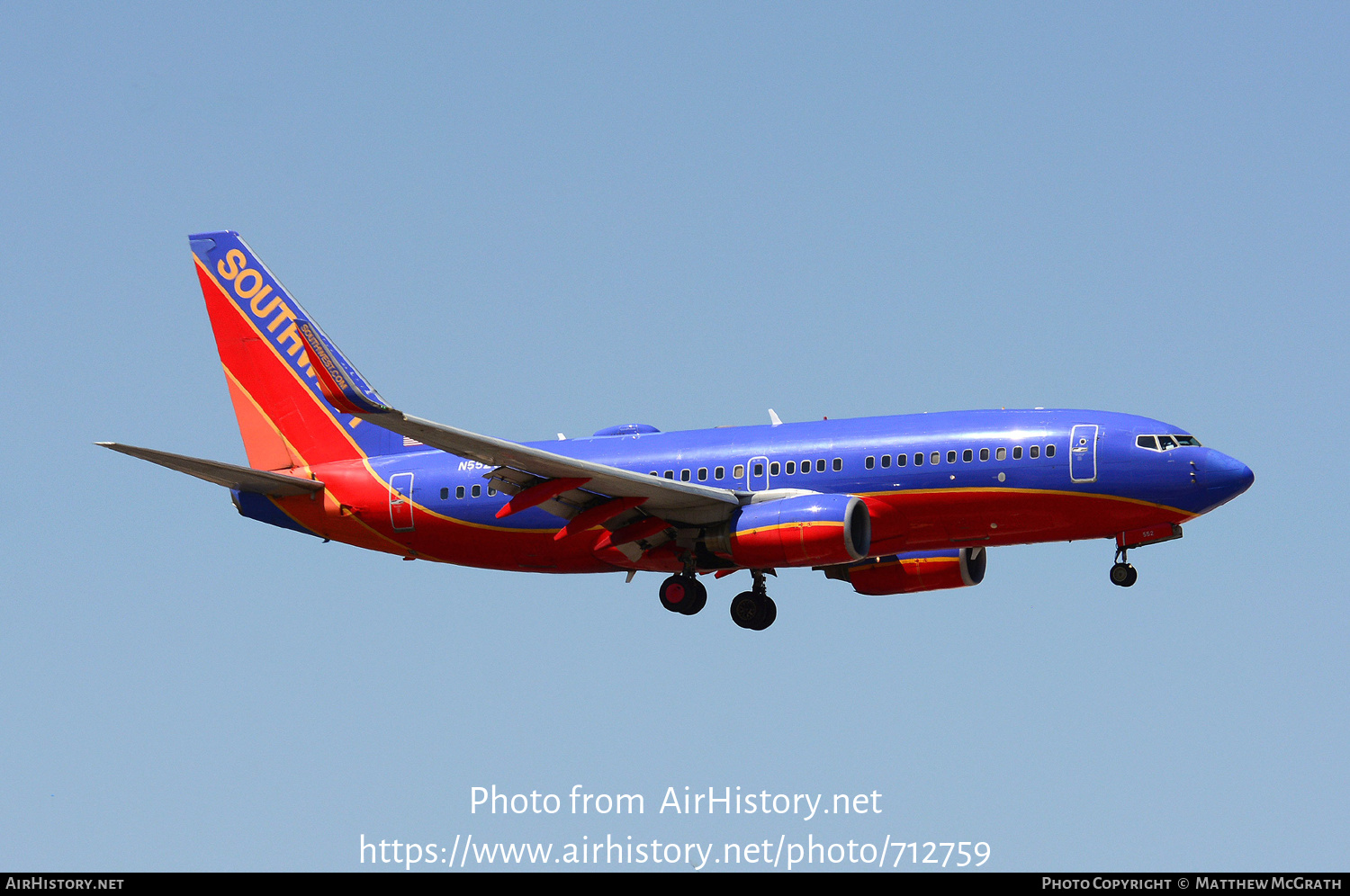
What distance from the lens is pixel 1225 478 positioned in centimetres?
4241

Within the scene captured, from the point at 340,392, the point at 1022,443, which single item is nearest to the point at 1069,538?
the point at 1022,443

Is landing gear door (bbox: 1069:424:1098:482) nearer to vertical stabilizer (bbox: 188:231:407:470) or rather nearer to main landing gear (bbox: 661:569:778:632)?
main landing gear (bbox: 661:569:778:632)

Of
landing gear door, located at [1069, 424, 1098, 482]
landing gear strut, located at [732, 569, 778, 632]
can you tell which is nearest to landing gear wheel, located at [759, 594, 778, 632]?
landing gear strut, located at [732, 569, 778, 632]

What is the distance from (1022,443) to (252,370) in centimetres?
2410

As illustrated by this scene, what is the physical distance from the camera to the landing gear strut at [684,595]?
45844 millimetres

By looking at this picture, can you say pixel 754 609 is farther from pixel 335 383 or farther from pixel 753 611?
pixel 335 383

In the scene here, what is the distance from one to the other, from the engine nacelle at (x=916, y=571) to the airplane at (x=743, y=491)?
6 centimetres

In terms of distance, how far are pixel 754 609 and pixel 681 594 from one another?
240cm

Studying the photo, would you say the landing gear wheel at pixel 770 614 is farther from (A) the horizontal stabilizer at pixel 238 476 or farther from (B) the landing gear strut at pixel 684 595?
Answer: (A) the horizontal stabilizer at pixel 238 476

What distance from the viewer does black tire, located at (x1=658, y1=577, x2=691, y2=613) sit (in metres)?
45.8

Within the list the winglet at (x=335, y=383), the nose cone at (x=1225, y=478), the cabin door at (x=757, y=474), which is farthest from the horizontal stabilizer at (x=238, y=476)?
the nose cone at (x=1225, y=478)

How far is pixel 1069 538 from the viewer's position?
4381cm

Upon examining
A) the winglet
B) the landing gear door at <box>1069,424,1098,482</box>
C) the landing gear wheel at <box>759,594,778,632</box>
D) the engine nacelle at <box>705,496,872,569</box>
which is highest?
the winglet

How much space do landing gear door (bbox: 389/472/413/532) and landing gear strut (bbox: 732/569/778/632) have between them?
372 inches
